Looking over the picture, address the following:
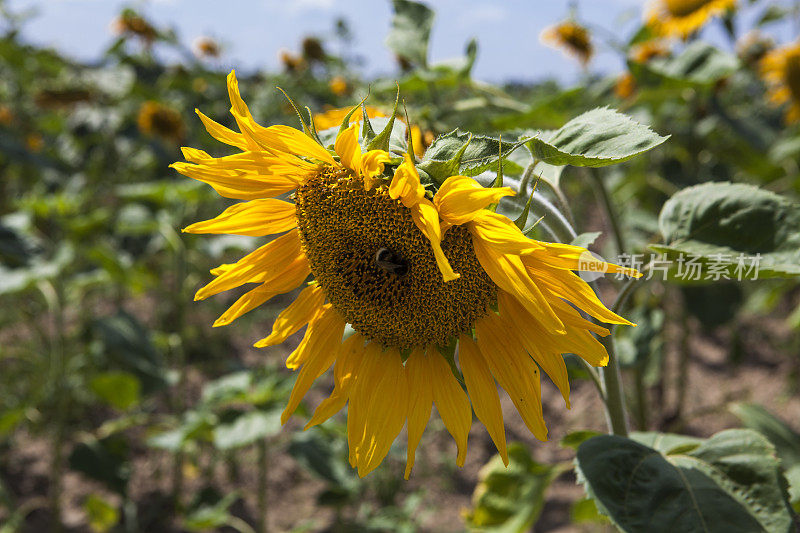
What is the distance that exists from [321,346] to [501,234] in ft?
1.04

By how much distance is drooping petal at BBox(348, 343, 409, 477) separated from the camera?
711 mm

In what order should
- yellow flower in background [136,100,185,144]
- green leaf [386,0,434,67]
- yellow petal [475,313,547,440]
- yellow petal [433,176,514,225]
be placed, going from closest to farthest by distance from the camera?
yellow petal [433,176,514,225], yellow petal [475,313,547,440], green leaf [386,0,434,67], yellow flower in background [136,100,185,144]

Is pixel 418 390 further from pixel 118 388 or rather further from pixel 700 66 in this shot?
pixel 118 388

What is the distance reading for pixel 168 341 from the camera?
227cm

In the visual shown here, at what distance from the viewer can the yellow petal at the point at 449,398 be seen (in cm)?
70

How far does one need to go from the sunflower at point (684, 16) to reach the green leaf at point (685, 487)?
191 cm

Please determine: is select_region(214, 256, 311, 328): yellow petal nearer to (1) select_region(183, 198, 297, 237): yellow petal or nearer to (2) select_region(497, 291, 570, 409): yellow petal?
(1) select_region(183, 198, 297, 237): yellow petal

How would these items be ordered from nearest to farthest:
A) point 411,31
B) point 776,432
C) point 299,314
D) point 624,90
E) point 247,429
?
point 299,314 → point 411,31 → point 776,432 → point 247,429 → point 624,90

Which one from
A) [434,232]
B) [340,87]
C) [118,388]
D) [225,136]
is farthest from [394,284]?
[340,87]

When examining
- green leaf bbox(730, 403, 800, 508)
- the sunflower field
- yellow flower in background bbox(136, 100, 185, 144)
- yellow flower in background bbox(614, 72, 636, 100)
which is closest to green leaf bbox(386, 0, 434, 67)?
the sunflower field

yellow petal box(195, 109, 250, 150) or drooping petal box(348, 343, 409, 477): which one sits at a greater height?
yellow petal box(195, 109, 250, 150)

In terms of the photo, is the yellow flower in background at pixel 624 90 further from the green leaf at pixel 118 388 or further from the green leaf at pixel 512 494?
the green leaf at pixel 118 388

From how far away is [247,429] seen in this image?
1.52 meters

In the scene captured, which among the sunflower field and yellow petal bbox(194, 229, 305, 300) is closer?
the sunflower field
